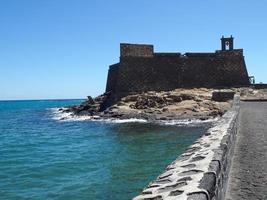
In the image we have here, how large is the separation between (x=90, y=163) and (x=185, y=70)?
30054 mm

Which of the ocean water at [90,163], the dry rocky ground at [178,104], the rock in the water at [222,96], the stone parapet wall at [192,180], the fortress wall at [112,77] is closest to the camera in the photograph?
the stone parapet wall at [192,180]

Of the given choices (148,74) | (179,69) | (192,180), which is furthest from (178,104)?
(192,180)

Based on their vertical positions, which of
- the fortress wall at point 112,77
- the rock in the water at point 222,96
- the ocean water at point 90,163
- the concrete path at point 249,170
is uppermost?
the fortress wall at point 112,77

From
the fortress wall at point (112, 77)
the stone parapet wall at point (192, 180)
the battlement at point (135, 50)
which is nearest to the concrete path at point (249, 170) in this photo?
the stone parapet wall at point (192, 180)

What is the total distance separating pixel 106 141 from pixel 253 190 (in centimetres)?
1830

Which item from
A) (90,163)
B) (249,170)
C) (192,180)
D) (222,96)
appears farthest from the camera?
(222,96)

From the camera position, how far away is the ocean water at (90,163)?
10.9m

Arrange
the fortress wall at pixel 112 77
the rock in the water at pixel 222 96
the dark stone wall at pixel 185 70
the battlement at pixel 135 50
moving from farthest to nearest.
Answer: the fortress wall at pixel 112 77 → the dark stone wall at pixel 185 70 → the battlement at pixel 135 50 → the rock in the water at pixel 222 96

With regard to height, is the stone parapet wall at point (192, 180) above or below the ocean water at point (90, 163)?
above

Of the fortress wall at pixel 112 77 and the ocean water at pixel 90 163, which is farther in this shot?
the fortress wall at pixel 112 77

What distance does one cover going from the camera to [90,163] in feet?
51.2

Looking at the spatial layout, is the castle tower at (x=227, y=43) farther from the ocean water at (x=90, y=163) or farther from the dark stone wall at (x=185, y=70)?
the ocean water at (x=90, y=163)

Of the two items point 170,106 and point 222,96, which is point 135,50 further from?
point 222,96

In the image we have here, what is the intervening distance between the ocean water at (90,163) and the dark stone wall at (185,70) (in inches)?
658
